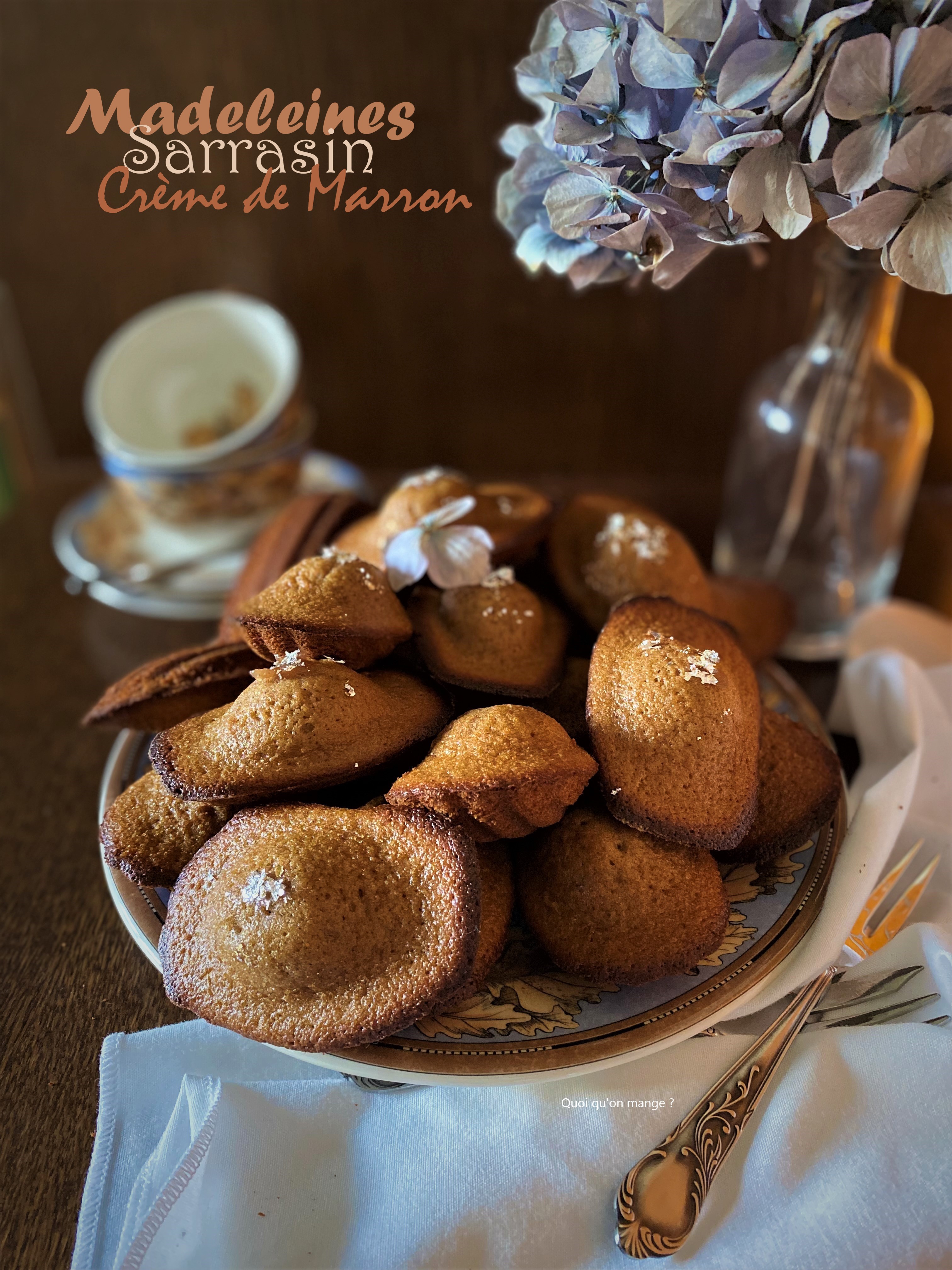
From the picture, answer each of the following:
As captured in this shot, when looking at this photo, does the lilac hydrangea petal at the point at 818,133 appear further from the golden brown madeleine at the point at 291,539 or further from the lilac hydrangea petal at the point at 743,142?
the golden brown madeleine at the point at 291,539

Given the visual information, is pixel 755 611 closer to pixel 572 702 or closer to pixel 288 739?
pixel 572 702

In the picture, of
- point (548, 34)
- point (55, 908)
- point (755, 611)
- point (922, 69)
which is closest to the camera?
point (922, 69)

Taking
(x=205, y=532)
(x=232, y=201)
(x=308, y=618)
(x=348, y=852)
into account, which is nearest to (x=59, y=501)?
(x=205, y=532)

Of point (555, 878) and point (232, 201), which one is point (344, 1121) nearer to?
point (555, 878)

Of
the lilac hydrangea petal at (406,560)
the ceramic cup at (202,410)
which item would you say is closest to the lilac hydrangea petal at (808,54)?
the lilac hydrangea petal at (406,560)

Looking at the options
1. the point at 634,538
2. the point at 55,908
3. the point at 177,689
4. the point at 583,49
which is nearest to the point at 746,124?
the point at 583,49

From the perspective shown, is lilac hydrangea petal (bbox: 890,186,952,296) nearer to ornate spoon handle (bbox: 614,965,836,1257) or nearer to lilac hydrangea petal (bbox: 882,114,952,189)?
lilac hydrangea petal (bbox: 882,114,952,189)
